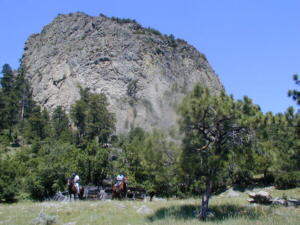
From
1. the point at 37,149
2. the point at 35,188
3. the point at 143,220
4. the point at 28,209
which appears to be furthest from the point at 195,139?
the point at 37,149

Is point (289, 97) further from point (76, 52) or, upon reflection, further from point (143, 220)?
point (76, 52)

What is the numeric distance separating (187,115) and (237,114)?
2000mm

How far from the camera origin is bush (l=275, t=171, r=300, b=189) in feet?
106

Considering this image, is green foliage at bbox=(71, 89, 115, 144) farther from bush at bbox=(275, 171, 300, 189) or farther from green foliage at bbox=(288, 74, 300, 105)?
green foliage at bbox=(288, 74, 300, 105)

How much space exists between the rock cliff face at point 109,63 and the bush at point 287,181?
50.4m

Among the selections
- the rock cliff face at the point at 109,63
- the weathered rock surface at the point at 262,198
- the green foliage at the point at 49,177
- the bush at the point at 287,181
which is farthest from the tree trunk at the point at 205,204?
the rock cliff face at the point at 109,63

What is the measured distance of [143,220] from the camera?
15391 mm

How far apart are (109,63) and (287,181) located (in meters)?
72.9

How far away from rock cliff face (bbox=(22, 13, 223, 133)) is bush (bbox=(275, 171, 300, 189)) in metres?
50.4

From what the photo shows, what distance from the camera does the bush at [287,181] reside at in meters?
32.2

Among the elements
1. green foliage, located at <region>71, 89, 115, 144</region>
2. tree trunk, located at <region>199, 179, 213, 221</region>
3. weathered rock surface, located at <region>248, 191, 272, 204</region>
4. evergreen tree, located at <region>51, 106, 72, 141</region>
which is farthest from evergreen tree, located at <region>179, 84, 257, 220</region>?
green foliage, located at <region>71, 89, 115, 144</region>

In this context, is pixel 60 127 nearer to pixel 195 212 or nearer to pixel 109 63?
pixel 109 63

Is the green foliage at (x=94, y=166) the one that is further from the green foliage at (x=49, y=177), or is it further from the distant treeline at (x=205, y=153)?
A: the green foliage at (x=49, y=177)

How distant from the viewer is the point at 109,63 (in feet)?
328
